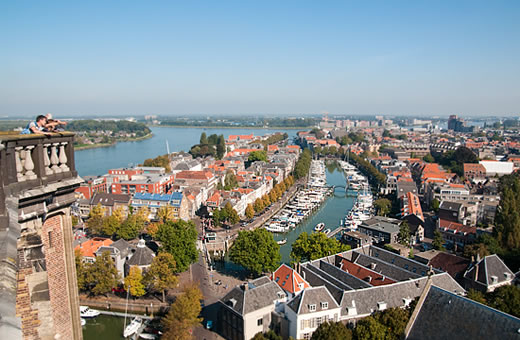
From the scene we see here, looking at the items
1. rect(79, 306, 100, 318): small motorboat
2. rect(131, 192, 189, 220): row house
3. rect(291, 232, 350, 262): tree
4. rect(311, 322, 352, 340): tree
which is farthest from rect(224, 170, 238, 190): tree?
rect(311, 322, 352, 340): tree

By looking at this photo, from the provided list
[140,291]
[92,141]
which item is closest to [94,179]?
[140,291]

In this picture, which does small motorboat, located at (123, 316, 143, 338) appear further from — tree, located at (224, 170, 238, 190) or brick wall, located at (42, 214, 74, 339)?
tree, located at (224, 170, 238, 190)

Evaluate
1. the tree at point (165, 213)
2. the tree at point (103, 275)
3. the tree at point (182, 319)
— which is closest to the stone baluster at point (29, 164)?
the tree at point (182, 319)

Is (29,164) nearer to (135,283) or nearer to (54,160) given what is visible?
(54,160)

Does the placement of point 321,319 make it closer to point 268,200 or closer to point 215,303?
point 215,303

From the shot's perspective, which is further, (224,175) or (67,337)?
(224,175)

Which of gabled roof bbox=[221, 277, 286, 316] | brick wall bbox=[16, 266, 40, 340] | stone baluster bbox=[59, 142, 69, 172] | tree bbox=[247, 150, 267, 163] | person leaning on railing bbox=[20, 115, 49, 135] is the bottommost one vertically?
gabled roof bbox=[221, 277, 286, 316]
